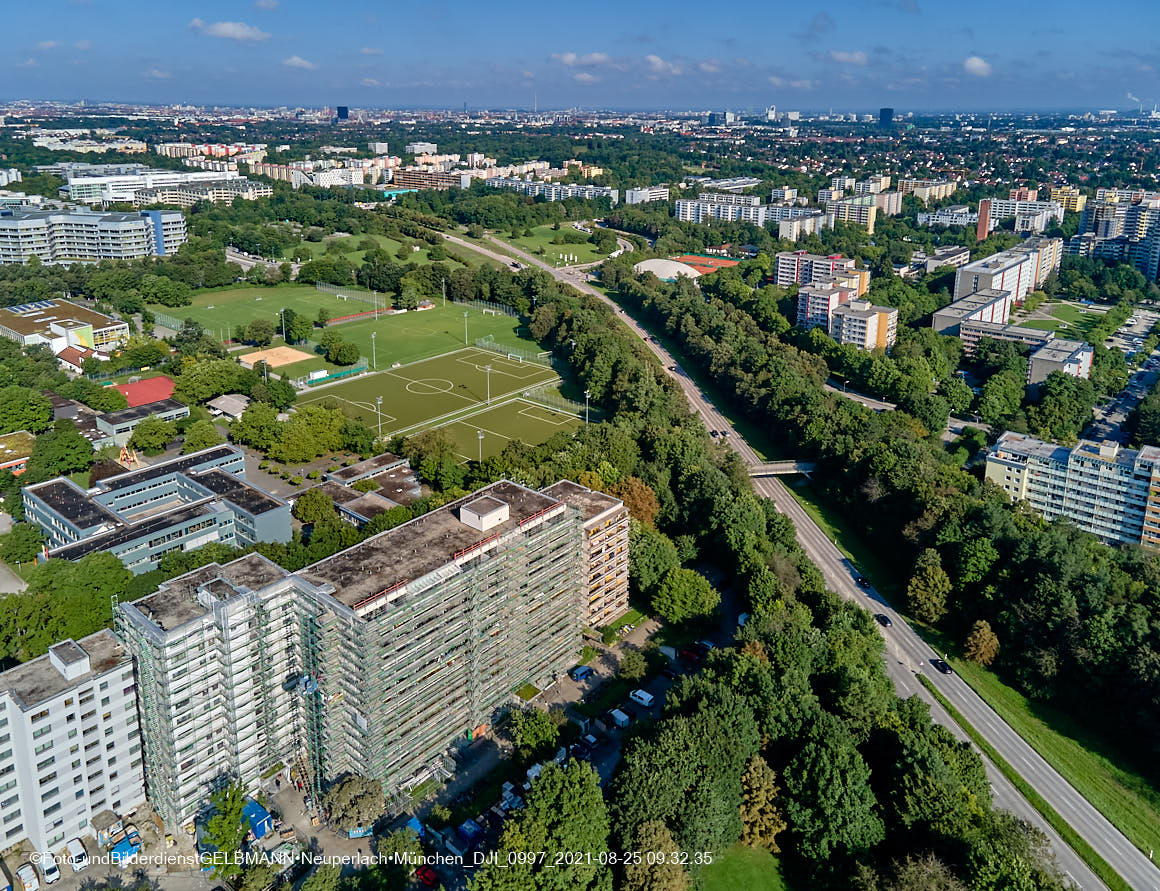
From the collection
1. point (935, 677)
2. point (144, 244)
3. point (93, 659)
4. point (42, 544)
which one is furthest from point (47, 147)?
point (935, 677)

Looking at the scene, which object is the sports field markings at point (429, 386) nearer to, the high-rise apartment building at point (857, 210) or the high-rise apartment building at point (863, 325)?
the high-rise apartment building at point (863, 325)

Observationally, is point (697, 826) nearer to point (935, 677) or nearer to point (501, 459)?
point (935, 677)

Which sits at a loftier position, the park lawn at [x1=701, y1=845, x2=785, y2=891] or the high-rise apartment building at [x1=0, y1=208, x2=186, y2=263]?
the high-rise apartment building at [x1=0, y1=208, x2=186, y2=263]

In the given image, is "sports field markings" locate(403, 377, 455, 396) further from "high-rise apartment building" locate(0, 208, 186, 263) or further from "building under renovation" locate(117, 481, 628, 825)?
"high-rise apartment building" locate(0, 208, 186, 263)

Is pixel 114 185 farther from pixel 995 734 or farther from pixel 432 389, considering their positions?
pixel 995 734

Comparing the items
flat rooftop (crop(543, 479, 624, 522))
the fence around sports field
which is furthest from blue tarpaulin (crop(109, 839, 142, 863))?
the fence around sports field

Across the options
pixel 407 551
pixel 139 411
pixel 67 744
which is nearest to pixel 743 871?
pixel 407 551

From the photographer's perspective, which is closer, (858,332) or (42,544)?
(42,544)
